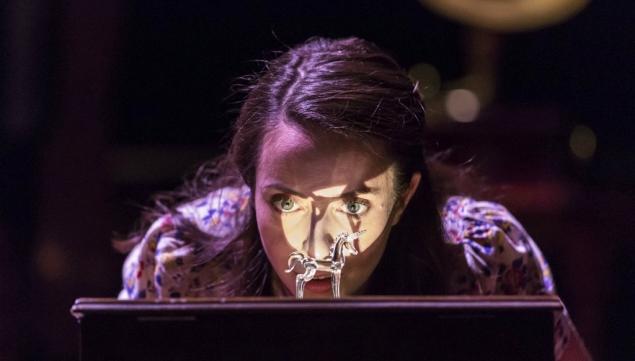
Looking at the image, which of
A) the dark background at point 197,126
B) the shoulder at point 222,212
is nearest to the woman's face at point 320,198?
the shoulder at point 222,212

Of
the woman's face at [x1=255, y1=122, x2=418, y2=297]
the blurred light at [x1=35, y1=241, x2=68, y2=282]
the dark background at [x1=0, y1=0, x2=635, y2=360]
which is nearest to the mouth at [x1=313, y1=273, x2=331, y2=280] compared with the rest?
the woman's face at [x1=255, y1=122, x2=418, y2=297]

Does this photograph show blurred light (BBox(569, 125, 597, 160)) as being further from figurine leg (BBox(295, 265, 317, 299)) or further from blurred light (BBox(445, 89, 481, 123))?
figurine leg (BBox(295, 265, 317, 299))

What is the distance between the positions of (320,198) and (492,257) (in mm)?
460

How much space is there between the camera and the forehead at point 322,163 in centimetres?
104

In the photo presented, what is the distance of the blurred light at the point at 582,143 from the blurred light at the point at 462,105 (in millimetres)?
296

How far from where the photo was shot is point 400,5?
3.70m

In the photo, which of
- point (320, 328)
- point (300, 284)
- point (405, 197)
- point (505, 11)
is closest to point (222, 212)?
point (405, 197)

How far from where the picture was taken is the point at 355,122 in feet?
3.58

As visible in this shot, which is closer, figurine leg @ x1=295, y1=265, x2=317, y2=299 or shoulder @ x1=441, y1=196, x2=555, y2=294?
figurine leg @ x1=295, y1=265, x2=317, y2=299

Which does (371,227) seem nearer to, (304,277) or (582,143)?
(304,277)

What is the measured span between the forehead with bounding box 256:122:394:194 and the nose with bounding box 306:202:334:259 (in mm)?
31

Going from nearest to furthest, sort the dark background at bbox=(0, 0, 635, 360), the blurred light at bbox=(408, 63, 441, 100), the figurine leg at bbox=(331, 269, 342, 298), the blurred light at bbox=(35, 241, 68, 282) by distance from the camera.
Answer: the figurine leg at bbox=(331, 269, 342, 298) < the dark background at bbox=(0, 0, 635, 360) < the blurred light at bbox=(35, 241, 68, 282) < the blurred light at bbox=(408, 63, 441, 100)

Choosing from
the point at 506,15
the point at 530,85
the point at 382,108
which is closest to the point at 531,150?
the point at 506,15

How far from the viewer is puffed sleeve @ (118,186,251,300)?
136cm
